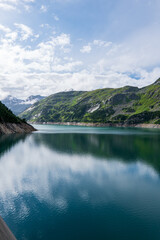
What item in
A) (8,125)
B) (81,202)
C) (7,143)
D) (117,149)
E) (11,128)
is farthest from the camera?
(11,128)

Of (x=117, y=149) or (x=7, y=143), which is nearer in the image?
(x=117, y=149)

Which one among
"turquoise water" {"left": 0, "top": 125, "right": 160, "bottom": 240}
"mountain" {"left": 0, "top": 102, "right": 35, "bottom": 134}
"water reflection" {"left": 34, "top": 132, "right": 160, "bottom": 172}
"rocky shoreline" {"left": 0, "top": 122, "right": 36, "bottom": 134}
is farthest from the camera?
"mountain" {"left": 0, "top": 102, "right": 35, "bottom": 134}

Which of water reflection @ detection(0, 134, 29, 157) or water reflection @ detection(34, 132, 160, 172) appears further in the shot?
water reflection @ detection(0, 134, 29, 157)

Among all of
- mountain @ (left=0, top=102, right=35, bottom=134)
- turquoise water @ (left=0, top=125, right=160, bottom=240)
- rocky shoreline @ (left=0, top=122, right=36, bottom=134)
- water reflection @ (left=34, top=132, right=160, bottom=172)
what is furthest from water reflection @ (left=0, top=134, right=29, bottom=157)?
turquoise water @ (left=0, top=125, right=160, bottom=240)

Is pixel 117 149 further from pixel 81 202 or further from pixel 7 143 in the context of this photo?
pixel 7 143

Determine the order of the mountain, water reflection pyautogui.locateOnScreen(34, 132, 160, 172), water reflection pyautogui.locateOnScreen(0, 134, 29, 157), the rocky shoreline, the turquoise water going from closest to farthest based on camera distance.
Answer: the turquoise water, water reflection pyautogui.locateOnScreen(34, 132, 160, 172), water reflection pyautogui.locateOnScreen(0, 134, 29, 157), the rocky shoreline, the mountain

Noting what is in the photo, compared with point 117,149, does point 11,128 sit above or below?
above

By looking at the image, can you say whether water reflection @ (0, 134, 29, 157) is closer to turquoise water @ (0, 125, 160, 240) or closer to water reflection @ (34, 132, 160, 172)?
water reflection @ (34, 132, 160, 172)

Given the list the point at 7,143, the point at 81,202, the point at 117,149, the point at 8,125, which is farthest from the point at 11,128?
the point at 81,202

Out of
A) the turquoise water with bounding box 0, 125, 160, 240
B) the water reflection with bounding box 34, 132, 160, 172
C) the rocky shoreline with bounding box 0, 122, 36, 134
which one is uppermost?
the rocky shoreline with bounding box 0, 122, 36, 134

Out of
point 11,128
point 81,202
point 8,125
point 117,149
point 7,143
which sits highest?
point 8,125

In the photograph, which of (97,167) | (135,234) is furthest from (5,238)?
(97,167)

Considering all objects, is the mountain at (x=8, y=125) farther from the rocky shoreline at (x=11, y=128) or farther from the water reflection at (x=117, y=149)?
the water reflection at (x=117, y=149)

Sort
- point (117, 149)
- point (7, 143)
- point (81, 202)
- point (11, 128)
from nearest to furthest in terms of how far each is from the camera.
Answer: point (81, 202) → point (117, 149) → point (7, 143) → point (11, 128)
